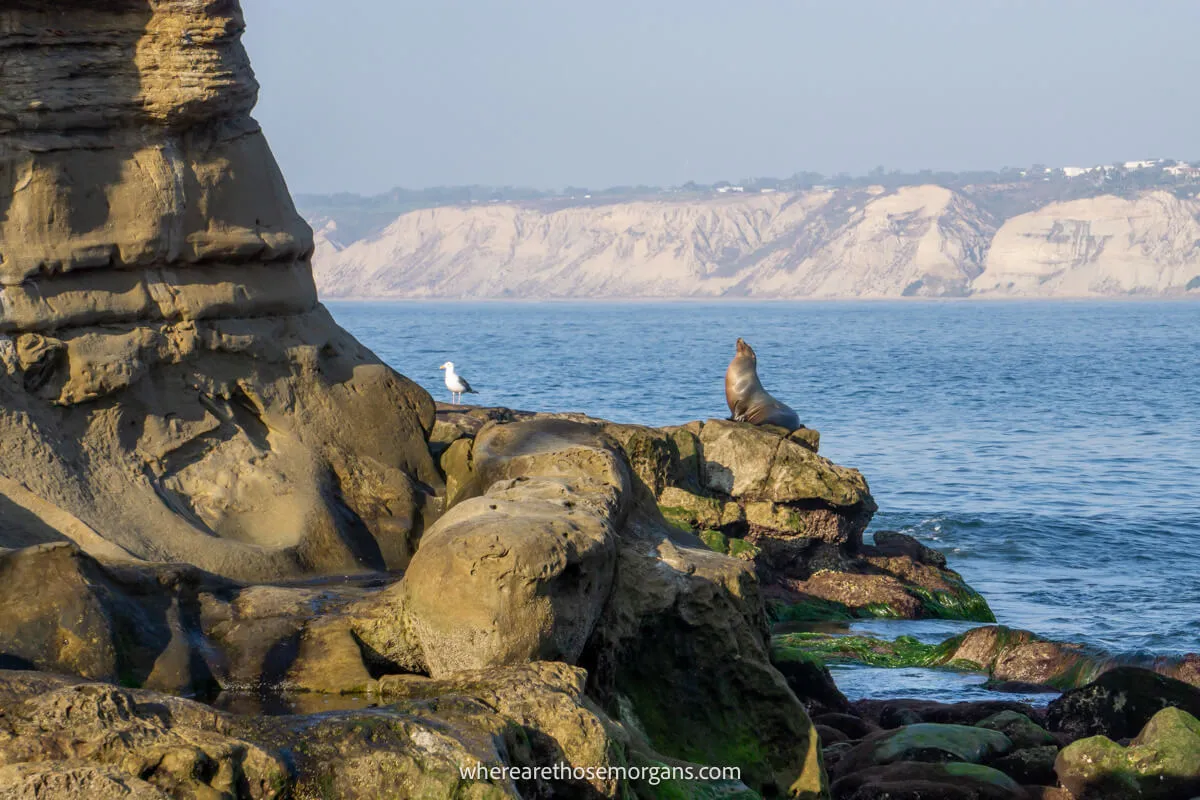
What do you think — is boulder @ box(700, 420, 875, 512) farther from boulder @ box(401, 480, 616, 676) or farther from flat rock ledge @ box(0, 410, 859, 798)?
boulder @ box(401, 480, 616, 676)

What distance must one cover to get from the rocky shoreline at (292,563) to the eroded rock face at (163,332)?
0.02 metres

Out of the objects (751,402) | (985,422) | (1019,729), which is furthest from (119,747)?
(985,422)

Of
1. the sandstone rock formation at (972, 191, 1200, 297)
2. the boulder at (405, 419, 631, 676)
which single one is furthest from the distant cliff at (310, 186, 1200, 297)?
the boulder at (405, 419, 631, 676)

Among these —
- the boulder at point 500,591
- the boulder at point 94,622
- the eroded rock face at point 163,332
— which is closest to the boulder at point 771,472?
the eroded rock face at point 163,332

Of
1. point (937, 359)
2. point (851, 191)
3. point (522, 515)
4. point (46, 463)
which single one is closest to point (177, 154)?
point (46, 463)

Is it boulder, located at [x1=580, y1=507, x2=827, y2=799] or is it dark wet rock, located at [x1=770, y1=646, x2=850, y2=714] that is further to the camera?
dark wet rock, located at [x1=770, y1=646, x2=850, y2=714]

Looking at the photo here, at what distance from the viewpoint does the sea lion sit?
18.7 meters

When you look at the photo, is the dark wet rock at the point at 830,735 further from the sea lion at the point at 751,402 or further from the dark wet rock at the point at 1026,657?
the sea lion at the point at 751,402

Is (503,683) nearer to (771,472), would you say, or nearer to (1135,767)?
(1135,767)

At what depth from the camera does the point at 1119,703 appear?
10516 mm

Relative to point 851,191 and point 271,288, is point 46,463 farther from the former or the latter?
point 851,191

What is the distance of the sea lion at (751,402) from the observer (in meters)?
18.7

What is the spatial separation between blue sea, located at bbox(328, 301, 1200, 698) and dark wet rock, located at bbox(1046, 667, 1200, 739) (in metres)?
1.74

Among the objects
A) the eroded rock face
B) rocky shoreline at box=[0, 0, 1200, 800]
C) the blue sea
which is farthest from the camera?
the blue sea
